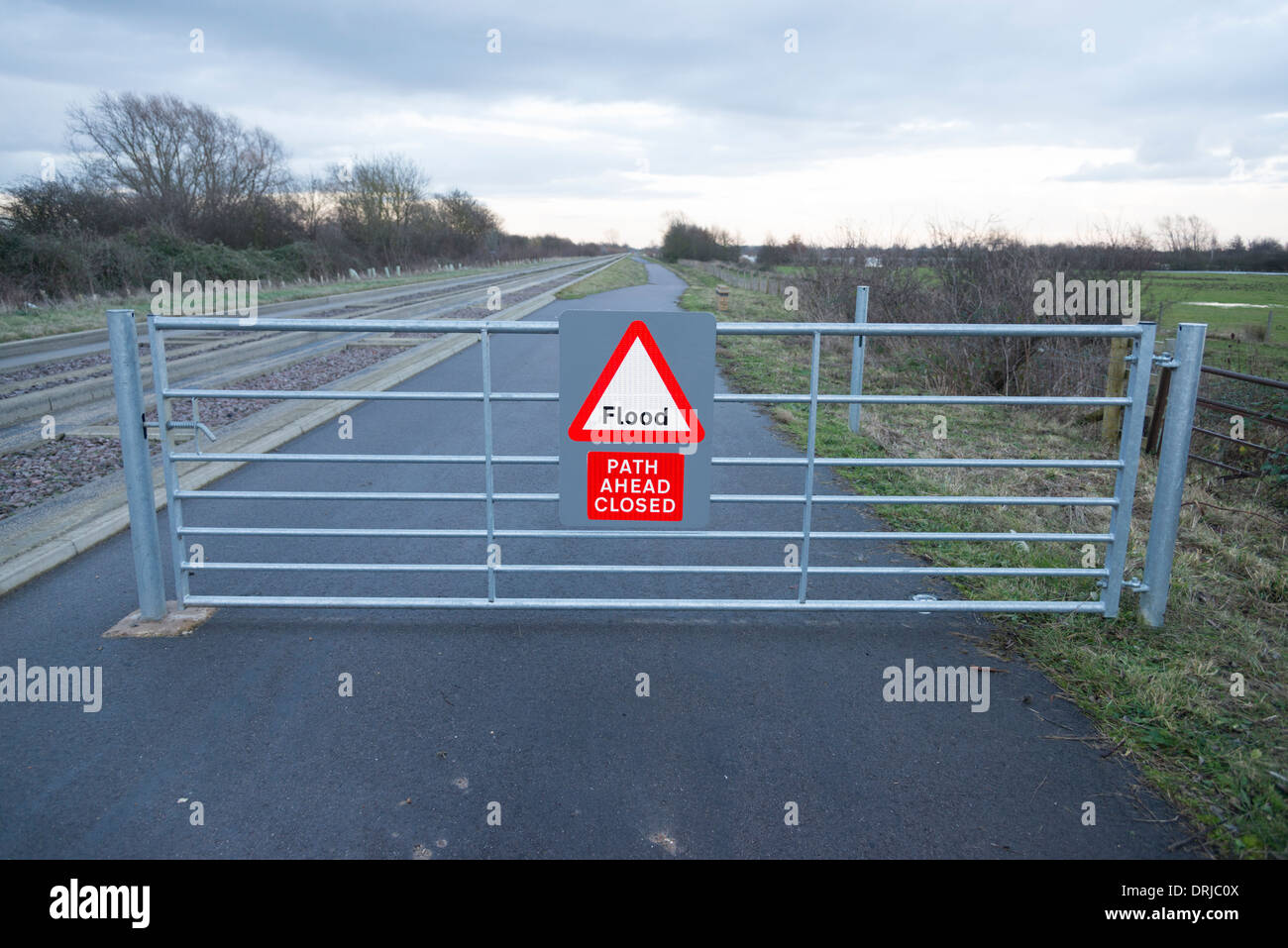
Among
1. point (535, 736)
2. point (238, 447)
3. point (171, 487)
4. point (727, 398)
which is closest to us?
point (535, 736)

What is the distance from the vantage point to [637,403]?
183 inches

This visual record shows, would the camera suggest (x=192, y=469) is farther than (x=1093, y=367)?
No

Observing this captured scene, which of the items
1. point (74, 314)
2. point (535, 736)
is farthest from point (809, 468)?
point (74, 314)

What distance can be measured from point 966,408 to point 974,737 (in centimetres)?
1110

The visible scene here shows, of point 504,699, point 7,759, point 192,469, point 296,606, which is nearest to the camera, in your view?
point 7,759

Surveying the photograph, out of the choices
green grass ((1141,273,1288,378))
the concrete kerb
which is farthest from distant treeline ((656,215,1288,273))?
the concrete kerb

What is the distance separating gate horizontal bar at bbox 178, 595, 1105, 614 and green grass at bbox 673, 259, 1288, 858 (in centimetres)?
13

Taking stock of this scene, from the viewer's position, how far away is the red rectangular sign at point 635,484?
4.71m

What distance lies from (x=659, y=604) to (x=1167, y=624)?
3097mm

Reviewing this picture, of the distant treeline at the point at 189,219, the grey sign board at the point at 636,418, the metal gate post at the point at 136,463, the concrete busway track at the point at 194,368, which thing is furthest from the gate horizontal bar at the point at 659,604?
the distant treeline at the point at 189,219

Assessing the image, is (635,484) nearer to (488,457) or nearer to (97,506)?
(488,457)

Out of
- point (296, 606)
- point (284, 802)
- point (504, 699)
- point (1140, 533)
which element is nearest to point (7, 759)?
point (284, 802)

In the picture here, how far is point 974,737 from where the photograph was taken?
3896 mm
